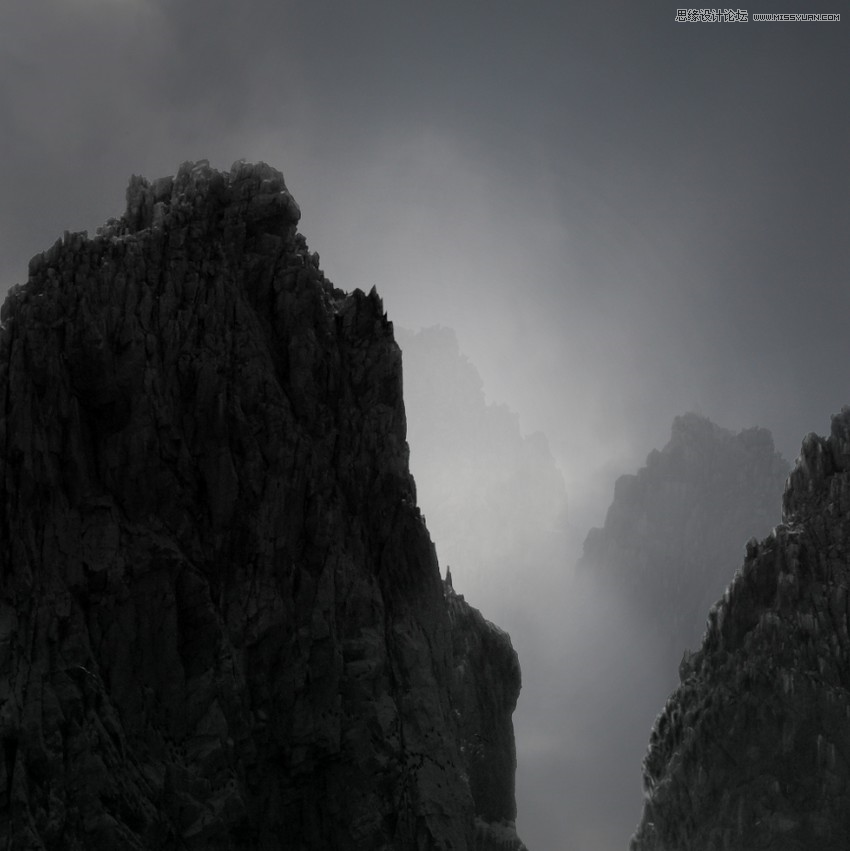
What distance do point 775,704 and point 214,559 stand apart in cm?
4781

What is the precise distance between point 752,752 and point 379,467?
3958 centimetres

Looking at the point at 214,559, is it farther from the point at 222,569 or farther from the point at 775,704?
the point at 775,704

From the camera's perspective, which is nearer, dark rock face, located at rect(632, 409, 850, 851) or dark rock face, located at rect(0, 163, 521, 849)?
dark rock face, located at rect(0, 163, 521, 849)

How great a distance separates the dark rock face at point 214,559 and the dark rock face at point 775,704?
24042mm

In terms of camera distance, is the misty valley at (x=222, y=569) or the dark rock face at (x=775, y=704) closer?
the misty valley at (x=222, y=569)

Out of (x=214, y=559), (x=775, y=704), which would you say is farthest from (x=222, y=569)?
(x=775, y=704)

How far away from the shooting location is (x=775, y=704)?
284 feet

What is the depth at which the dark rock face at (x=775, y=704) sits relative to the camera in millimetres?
84000

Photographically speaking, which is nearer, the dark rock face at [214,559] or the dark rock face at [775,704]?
the dark rock face at [214,559]

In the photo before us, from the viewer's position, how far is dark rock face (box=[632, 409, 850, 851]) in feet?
276

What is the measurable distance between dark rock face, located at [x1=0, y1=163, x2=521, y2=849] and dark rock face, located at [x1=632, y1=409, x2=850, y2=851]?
24042mm

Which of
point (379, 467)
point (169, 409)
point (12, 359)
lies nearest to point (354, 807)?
point (379, 467)

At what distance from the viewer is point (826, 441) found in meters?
92.9

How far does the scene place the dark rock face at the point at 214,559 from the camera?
54656mm
